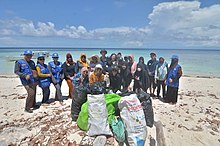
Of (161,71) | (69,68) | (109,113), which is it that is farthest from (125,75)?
(109,113)

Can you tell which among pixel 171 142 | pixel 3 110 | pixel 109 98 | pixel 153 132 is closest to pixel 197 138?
pixel 171 142

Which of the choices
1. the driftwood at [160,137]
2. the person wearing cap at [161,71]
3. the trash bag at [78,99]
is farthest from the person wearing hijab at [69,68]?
the driftwood at [160,137]

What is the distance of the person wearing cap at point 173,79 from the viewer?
5742mm

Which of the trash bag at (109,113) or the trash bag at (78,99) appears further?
the trash bag at (78,99)

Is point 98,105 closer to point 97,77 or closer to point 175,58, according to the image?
point 97,77

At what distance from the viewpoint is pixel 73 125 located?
3750 millimetres

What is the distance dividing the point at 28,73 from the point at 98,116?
250cm

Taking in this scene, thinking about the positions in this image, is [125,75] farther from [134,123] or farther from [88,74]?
[134,123]

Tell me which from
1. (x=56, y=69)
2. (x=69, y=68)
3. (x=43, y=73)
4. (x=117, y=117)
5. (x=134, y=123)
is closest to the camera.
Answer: (x=134, y=123)

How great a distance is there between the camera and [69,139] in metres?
3.29

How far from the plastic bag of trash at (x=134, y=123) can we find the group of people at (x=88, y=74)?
1.49 meters

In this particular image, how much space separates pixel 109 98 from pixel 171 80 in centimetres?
308

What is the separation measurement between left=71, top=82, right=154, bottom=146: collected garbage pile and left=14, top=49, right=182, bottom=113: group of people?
106cm

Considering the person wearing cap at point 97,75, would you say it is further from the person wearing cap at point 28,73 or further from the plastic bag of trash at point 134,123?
the person wearing cap at point 28,73
